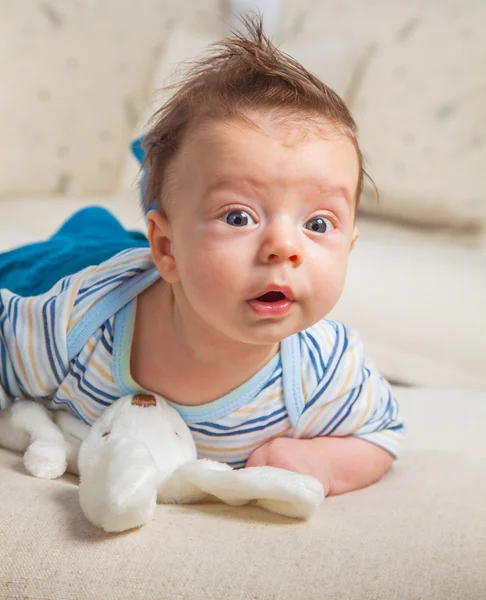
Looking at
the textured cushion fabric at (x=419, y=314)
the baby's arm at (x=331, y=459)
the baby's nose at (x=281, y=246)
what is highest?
the baby's nose at (x=281, y=246)

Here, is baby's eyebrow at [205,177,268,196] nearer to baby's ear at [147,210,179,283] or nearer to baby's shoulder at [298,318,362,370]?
baby's ear at [147,210,179,283]

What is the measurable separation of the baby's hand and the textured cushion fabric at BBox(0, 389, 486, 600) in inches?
2.3

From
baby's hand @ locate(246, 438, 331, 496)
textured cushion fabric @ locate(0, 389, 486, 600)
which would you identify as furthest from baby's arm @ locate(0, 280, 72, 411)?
baby's hand @ locate(246, 438, 331, 496)

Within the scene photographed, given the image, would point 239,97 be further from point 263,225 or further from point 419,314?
point 419,314

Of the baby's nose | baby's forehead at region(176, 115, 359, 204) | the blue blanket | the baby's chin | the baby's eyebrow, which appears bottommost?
the blue blanket

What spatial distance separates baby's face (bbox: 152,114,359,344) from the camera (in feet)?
2.41

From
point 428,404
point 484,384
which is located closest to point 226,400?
point 428,404

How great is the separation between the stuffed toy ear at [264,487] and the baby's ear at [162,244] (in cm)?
20

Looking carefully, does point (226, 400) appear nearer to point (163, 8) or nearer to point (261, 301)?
point (261, 301)

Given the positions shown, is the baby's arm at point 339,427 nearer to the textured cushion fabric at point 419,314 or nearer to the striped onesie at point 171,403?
the striped onesie at point 171,403

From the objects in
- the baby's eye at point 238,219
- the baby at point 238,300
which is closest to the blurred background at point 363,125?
the baby at point 238,300

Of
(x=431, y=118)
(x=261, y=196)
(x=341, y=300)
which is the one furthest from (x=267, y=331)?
(x=431, y=118)

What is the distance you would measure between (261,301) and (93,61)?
1.79m

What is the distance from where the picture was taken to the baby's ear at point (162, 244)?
0.83 meters
